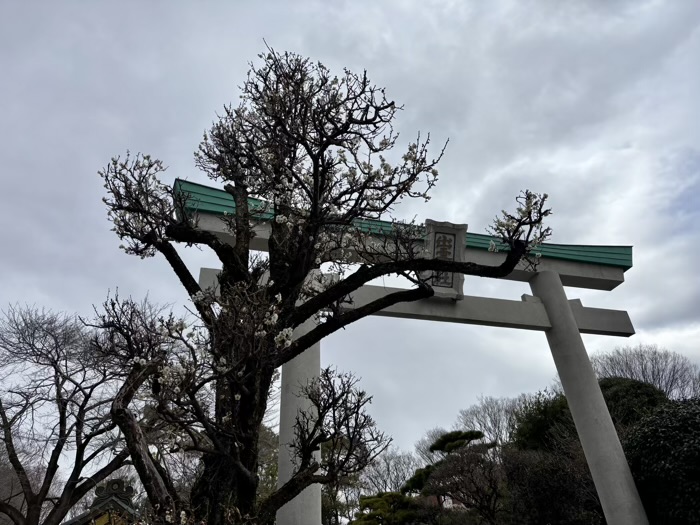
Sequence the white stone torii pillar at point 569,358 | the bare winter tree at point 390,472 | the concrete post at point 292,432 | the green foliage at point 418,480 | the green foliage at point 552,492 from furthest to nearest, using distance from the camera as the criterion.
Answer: the bare winter tree at point 390,472, the green foliage at point 418,480, the green foliage at point 552,492, the white stone torii pillar at point 569,358, the concrete post at point 292,432

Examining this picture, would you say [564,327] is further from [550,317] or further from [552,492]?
[552,492]

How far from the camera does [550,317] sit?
9.48m

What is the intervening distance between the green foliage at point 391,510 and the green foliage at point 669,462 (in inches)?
288

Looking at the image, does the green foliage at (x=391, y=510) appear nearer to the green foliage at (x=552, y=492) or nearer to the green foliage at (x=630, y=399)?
the green foliage at (x=552, y=492)

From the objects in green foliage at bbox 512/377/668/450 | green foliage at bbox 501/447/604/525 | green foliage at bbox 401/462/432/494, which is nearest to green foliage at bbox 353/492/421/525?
green foliage at bbox 401/462/432/494

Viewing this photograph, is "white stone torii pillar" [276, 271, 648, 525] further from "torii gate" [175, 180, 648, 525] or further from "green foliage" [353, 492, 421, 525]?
"green foliage" [353, 492, 421, 525]

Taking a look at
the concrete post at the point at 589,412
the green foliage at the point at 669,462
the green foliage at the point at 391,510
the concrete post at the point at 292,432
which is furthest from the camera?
the green foliage at the point at 391,510

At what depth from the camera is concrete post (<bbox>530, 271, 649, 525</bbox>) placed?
810cm

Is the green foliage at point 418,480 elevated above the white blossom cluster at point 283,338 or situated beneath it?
elevated above

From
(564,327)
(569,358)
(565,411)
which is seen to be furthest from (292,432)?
(565,411)

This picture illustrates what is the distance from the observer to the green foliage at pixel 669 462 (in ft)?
24.4

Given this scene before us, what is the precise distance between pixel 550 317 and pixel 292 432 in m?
5.82

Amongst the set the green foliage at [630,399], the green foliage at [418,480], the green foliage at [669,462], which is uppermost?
the green foliage at [630,399]

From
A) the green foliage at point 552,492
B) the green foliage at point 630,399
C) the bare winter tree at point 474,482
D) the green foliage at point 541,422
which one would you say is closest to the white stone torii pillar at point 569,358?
the green foliage at point 552,492
